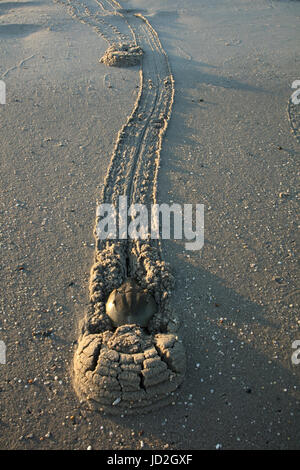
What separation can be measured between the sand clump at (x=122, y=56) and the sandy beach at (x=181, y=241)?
18 centimetres

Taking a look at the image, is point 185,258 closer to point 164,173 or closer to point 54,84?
point 164,173

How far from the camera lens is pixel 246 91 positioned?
19.9 feet

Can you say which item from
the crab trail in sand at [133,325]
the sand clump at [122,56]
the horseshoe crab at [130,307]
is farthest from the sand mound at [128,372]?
the sand clump at [122,56]

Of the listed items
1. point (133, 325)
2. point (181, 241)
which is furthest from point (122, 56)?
point (133, 325)

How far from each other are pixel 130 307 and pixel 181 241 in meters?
1.07

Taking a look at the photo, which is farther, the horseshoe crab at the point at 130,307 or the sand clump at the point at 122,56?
A: the sand clump at the point at 122,56

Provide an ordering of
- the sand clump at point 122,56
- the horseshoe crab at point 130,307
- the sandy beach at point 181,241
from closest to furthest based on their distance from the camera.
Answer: the sandy beach at point 181,241 → the horseshoe crab at point 130,307 → the sand clump at point 122,56

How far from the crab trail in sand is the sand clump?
118 cm

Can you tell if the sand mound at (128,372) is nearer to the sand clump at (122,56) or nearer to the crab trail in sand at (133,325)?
the crab trail in sand at (133,325)

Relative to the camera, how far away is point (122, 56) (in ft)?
21.7

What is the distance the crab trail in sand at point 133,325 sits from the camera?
2729 millimetres

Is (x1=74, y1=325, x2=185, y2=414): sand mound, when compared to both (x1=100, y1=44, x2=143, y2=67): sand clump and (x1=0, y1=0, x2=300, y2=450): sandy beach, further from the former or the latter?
(x1=100, y1=44, x2=143, y2=67): sand clump

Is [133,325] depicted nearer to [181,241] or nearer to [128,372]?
[128,372]

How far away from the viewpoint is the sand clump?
21.7ft
